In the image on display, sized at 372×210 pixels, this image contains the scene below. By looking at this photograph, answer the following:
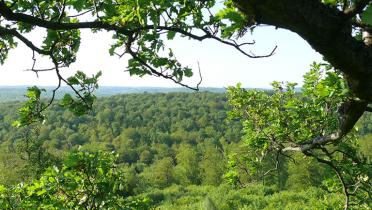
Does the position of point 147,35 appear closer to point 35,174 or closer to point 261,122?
point 261,122

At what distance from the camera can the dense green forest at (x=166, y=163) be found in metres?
8.59

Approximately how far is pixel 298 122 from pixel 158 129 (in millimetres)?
163706

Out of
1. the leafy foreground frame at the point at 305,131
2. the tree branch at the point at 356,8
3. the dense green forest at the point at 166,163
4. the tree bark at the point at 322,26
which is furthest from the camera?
the dense green forest at the point at 166,163

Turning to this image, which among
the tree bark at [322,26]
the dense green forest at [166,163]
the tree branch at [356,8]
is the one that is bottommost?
the dense green forest at [166,163]

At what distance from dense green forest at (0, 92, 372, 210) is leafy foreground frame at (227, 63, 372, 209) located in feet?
1.64

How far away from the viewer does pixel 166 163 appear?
302 ft

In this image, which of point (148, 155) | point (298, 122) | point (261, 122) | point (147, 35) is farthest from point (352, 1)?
point (148, 155)

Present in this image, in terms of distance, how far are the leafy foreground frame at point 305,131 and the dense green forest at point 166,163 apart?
50 centimetres

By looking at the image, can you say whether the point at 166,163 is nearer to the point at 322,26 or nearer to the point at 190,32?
the point at 190,32

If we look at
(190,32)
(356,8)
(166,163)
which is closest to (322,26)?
(356,8)

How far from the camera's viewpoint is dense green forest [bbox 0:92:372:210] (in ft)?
28.2

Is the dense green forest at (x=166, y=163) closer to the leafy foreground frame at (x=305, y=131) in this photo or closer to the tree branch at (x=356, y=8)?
the leafy foreground frame at (x=305, y=131)

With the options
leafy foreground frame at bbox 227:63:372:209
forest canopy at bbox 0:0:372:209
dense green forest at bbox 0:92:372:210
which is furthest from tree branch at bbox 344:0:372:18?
leafy foreground frame at bbox 227:63:372:209

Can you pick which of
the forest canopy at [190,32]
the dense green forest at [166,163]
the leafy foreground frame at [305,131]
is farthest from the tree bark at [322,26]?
the leafy foreground frame at [305,131]
